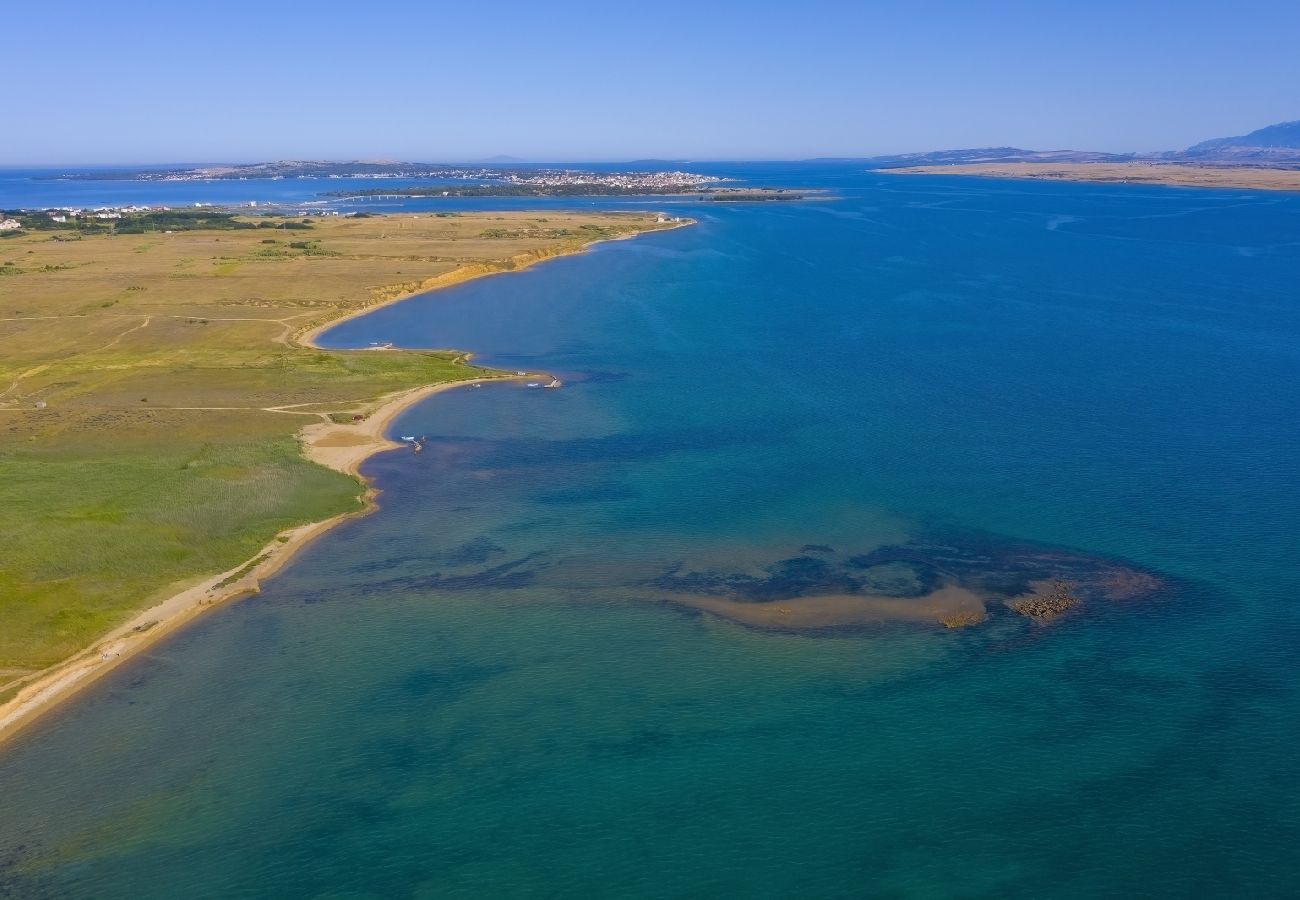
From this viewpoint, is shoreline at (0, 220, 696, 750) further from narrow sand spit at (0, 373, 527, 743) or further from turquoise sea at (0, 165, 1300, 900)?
turquoise sea at (0, 165, 1300, 900)

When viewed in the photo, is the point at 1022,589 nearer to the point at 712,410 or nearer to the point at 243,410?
the point at 712,410

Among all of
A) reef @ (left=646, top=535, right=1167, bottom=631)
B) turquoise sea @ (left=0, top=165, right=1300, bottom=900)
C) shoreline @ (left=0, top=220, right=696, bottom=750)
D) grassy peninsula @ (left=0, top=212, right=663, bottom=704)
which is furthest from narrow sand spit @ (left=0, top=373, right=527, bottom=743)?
reef @ (left=646, top=535, right=1167, bottom=631)

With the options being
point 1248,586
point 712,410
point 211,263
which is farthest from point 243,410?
point 211,263

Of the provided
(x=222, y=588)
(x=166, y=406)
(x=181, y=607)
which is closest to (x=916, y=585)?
(x=222, y=588)

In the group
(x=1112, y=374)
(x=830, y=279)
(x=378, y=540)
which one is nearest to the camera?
(x=378, y=540)

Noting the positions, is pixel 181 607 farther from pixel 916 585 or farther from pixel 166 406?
pixel 916 585

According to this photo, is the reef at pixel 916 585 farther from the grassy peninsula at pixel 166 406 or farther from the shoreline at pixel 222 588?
the grassy peninsula at pixel 166 406
